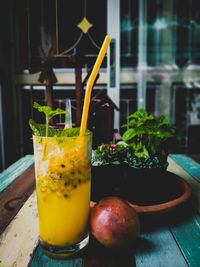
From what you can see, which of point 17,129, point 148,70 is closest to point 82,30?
point 148,70

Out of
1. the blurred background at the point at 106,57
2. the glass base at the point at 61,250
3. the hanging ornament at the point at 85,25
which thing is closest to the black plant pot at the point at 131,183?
the glass base at the point at 61,250

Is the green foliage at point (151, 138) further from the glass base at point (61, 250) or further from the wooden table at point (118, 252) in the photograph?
the glass base at point (61, 250)

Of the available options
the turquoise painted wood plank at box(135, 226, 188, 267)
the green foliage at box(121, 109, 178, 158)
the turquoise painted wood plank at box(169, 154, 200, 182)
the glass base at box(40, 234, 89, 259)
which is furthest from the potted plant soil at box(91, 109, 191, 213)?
the turquoise painted wood plank at box(169, 154, 200, 182)

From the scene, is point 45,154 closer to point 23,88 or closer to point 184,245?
point 184,245

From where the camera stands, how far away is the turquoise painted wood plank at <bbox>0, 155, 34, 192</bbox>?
107cm

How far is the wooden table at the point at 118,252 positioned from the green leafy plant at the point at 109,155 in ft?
0.72

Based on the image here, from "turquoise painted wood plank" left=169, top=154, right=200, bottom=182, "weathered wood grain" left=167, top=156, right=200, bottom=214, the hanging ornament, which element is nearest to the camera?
"weathered wood grain" left=167, top=156, right=200, bottom=214

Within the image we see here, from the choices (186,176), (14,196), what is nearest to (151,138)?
(186,176)

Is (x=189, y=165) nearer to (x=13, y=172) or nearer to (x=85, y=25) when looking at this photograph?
(x=13, y=172)

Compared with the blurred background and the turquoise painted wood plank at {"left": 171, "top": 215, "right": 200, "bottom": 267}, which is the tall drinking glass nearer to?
the turquoise painted wood plank at {"left": 171, "top": 215, "right": 200, "bottom": 267}

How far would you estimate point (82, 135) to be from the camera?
0.58 meters

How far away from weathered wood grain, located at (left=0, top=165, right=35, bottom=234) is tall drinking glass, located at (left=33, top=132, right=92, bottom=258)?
0.21 meters

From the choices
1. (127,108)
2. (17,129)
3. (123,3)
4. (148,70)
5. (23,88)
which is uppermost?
(123,3)

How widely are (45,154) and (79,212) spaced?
0.18 m
